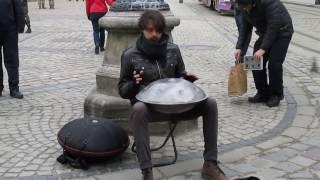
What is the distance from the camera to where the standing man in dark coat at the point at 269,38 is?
6617 millimetres

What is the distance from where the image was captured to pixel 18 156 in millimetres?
5117

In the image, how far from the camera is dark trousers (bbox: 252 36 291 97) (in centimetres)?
684

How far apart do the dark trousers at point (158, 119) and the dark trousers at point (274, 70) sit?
2648 mm

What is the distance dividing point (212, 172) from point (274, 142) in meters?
1.31

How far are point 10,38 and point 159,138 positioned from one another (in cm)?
296

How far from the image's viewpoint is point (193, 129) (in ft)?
19.5

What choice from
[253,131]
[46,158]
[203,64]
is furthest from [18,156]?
[203,64]

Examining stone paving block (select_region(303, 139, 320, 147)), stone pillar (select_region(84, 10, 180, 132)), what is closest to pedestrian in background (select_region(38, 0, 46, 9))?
stone pillar (select_region(84, 10, 180, 132))

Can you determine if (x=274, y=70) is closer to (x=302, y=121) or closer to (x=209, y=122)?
(x=302, y=121)

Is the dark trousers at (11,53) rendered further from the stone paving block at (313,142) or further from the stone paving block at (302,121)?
the stone paving block at (313,142)

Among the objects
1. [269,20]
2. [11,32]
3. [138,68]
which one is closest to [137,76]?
[138,68]

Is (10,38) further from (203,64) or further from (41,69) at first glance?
(203,64)

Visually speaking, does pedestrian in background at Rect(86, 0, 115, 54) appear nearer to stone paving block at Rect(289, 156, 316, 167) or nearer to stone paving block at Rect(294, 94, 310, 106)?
stone paving block at Rect(294, 94, 310, 106)

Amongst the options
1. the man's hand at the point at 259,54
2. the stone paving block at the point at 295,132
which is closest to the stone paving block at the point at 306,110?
the stone paving block at the point at 295,132
